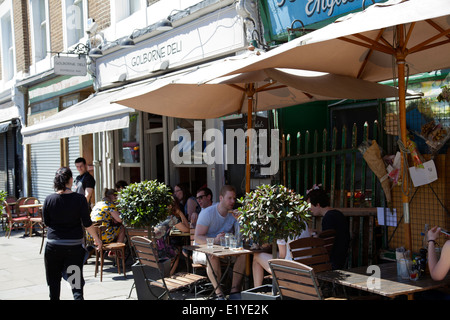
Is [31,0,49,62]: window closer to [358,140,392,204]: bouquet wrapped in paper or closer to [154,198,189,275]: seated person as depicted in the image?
[154,198,189,275]: seated person

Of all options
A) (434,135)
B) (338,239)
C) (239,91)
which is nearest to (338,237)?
→ (338,239)

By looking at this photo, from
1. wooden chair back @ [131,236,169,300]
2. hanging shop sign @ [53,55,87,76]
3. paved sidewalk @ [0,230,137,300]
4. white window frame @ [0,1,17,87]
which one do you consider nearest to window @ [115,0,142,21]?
hanging shop sign @ [53,55,87,76]

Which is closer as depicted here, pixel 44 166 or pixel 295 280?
pixel 295 280

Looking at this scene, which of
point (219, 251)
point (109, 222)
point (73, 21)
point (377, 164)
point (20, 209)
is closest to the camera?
point (219, 251)

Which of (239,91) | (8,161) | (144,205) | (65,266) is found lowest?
(65,266)

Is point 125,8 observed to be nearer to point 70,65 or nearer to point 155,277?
point 70,65

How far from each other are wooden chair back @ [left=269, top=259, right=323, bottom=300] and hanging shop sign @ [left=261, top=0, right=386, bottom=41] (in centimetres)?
355

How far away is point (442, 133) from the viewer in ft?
18.0

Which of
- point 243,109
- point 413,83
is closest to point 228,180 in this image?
point 243,109

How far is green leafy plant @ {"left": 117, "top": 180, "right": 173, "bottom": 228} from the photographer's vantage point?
6.75 meters

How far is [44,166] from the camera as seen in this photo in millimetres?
16578

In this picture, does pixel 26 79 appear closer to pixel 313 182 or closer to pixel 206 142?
pixel 206 142

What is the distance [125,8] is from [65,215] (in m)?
7.18
